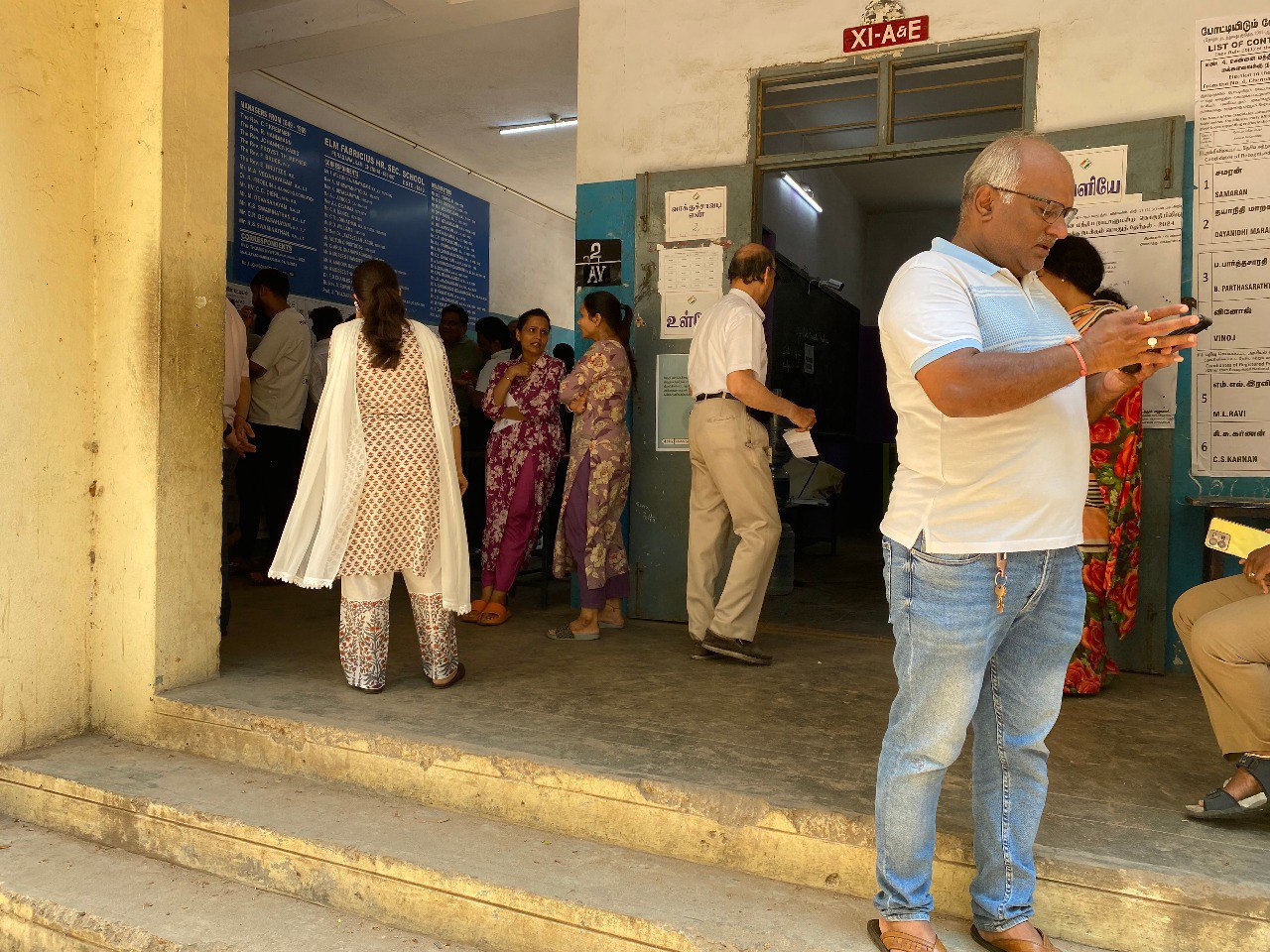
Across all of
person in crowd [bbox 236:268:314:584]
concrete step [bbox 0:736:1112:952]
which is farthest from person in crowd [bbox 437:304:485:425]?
concrete step [bbox 0:736:1112:952]

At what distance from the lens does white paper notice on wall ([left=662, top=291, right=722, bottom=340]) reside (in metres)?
4.67

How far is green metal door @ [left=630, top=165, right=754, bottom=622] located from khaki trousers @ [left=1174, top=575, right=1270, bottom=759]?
258cm

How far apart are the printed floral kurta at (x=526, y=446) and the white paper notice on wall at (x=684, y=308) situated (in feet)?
1.85

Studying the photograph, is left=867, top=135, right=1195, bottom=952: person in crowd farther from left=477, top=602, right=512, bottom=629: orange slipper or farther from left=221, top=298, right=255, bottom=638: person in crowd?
left=221, top=298, right=255, bottom=638: person in crowd

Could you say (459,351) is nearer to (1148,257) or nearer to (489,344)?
(489,344)

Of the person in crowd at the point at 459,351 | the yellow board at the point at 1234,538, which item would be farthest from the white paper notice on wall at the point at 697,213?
the yellow board at the point at 1234,538

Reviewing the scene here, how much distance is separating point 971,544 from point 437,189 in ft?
24.5

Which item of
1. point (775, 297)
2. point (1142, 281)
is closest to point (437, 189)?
point (775, 297)

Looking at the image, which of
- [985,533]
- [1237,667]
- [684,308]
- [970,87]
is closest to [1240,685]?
[1237,667]

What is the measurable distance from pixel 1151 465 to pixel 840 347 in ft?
20.3

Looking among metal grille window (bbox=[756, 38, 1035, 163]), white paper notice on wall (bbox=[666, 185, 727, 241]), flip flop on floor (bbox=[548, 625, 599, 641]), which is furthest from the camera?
white paper notice on wall (bbox=[666, 185, 727, 241])

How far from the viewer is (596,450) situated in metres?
4.50

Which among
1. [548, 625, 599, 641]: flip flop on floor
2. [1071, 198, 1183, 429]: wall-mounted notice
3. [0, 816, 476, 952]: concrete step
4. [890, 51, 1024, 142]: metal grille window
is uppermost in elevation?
[890, 51, 1024, 142]: metal grille window

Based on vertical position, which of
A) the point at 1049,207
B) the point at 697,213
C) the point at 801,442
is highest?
the point at 697,213
